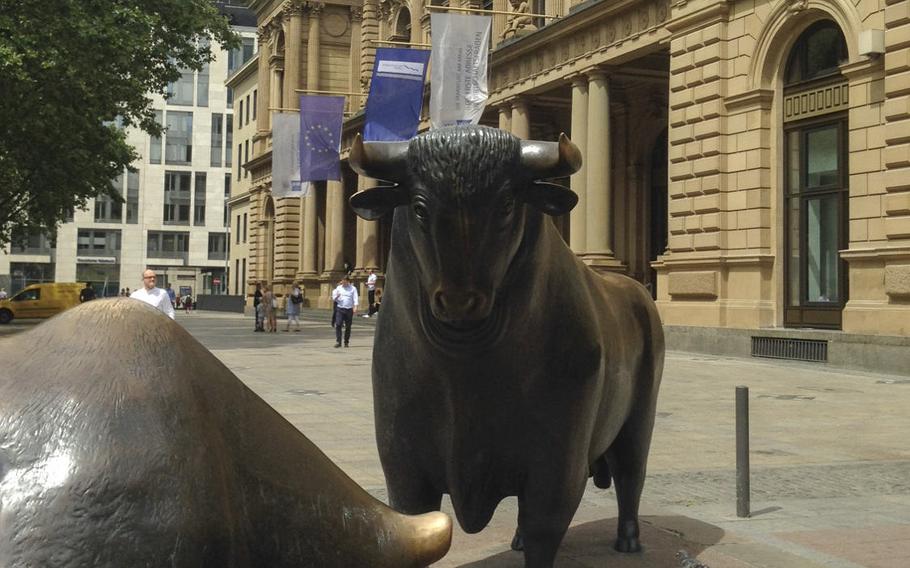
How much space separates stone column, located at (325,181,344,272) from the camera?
47562 mm

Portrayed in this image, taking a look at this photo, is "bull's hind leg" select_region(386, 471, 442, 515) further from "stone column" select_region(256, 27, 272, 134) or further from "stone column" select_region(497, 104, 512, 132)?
"stone column" select_region(256, 27, 272, 134)

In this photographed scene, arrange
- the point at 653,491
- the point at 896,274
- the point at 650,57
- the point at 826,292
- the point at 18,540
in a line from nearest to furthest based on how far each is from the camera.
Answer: the point at 18,540 < the point at 653,491 < the point at 896,274 < the point at 826,292 < the point at 650,57

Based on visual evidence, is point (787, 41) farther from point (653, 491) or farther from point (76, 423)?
point (76, 423)

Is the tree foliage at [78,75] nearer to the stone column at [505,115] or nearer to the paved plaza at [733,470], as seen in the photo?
the stone column at [505,115]

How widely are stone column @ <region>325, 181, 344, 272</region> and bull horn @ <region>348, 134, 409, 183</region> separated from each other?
4488 centimetres

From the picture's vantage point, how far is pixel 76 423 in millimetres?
1168

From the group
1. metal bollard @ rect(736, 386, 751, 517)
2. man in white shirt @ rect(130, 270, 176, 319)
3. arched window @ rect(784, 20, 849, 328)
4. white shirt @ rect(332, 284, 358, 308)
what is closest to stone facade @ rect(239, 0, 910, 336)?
arched window @ rect(784, 20, 849, 328)

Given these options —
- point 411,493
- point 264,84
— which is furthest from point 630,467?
point 264,84

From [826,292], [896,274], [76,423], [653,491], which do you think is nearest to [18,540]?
[76,423]

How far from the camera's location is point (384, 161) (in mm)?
2818

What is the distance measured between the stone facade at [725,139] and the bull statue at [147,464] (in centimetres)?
1709

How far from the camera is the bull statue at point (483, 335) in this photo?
263cm

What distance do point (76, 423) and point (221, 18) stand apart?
1097 inches

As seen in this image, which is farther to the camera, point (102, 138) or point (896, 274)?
point (102, 138)
